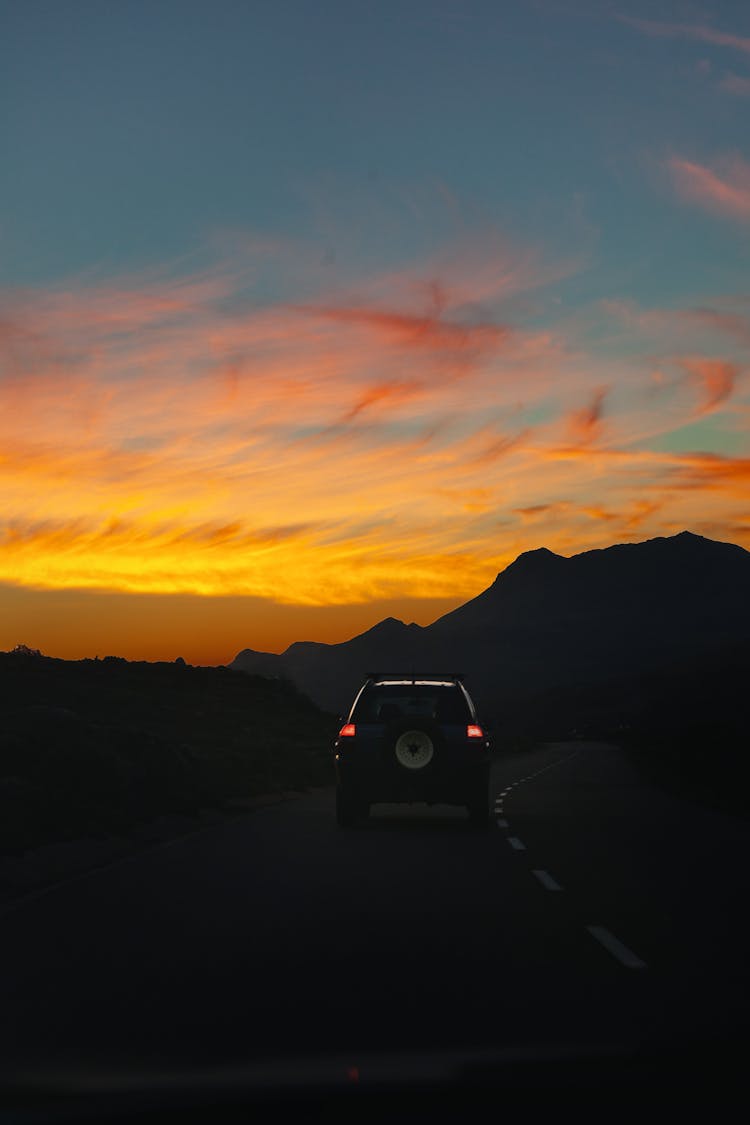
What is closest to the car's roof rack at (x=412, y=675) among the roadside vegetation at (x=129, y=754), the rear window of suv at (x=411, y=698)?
the rear window of suv at (x=411, y=698)

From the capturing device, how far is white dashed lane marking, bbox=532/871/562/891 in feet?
45.5

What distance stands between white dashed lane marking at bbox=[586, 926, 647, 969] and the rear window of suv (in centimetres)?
1019

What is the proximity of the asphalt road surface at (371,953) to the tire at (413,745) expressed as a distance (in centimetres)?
221

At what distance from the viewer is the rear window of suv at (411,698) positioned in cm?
2188

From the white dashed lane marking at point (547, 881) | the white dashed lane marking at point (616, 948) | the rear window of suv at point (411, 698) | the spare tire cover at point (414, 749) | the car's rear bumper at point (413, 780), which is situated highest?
the rear window of suv at point (411, 698)

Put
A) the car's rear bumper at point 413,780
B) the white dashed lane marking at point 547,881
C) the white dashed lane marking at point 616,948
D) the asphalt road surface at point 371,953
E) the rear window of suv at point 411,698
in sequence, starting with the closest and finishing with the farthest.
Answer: the asphalt road surface at point 371,953 < the white dashed lane marking at point 616,948 < the white dashed lane marking at point 547,881 < the car's rear bumper at point 413,780 < the rear window of suv at point 411,698

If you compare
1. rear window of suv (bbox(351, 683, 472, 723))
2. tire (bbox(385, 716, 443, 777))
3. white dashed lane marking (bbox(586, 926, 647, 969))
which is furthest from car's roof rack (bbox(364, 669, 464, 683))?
white dashed lane marking (bbox(586, 926, 647, 969))

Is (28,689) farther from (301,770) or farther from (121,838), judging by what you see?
(121,838)

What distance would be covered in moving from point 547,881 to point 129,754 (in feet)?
49.0

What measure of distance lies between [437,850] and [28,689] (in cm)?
5979

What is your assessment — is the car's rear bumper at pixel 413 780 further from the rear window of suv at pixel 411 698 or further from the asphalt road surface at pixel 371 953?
the asphalt road surface at pixel 371 953

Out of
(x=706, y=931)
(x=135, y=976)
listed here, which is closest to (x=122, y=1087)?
(x=135, y=976)

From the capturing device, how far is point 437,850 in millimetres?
17781

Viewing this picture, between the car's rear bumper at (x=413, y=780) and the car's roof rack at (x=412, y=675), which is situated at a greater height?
the car's roof rack at (x=412, y=675)
